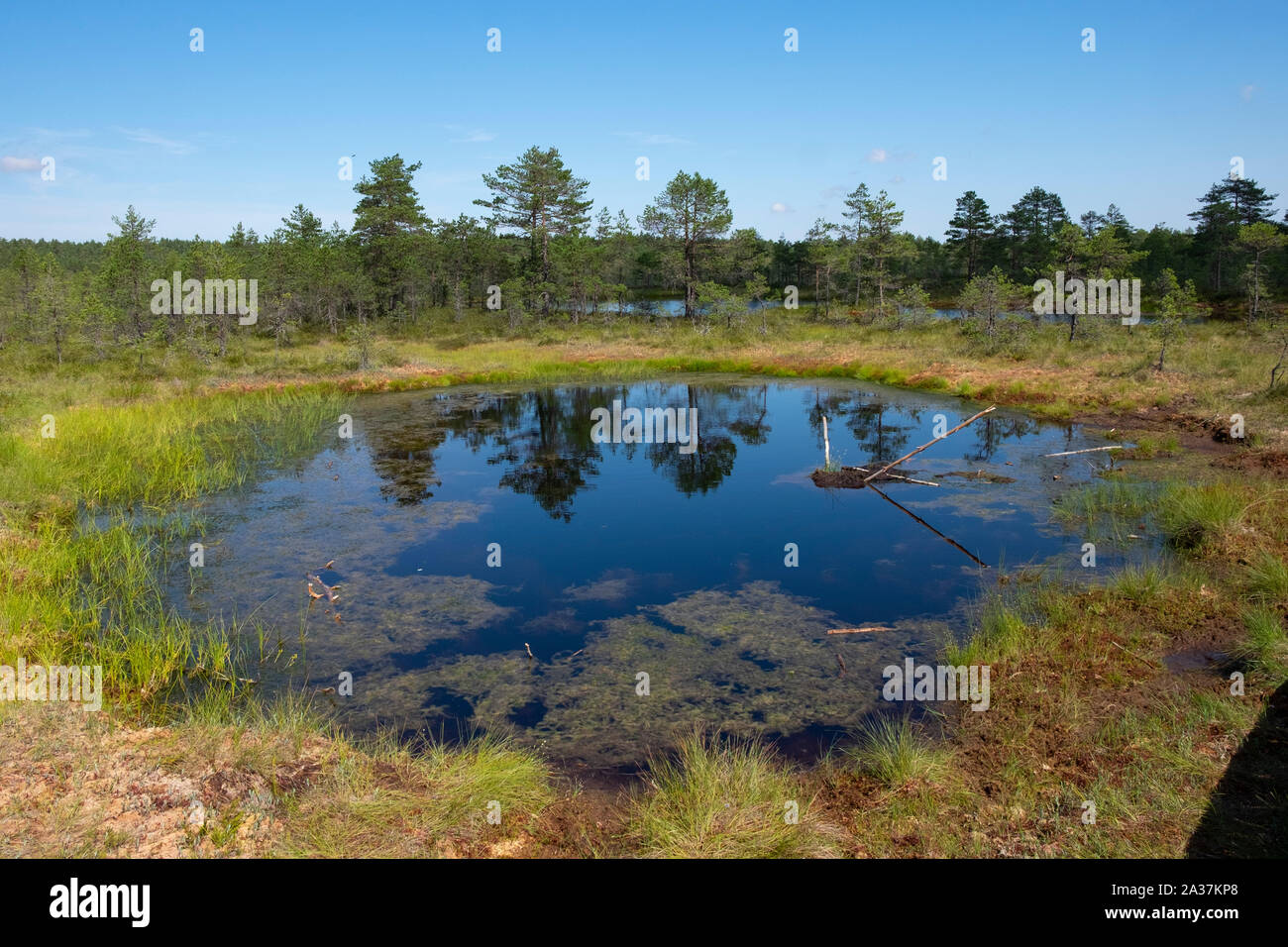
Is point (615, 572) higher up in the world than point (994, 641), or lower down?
higher up

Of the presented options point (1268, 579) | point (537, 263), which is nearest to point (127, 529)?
point (1268, 579)

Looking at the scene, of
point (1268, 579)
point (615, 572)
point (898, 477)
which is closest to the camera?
point (1268, 579)

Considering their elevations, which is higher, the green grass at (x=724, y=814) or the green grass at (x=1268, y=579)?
the green grass at (x=1268, y=579)

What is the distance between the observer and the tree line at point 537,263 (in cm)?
3297

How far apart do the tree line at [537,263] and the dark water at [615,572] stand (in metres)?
14.6

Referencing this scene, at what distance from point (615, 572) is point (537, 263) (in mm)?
41198

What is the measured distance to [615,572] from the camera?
12.0m

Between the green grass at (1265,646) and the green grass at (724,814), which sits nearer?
the green grass at (724,814)

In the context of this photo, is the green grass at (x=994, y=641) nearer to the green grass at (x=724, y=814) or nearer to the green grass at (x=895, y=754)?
the green grass at (x=895, y=754)

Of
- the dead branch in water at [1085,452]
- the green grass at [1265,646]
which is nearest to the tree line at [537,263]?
the dead branch in water at [1085,452]

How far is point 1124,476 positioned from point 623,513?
10.5 metres

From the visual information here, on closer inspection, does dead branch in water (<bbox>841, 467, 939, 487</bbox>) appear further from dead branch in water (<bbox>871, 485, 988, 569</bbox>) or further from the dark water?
dead branch in water (<bbox>871, 485, 988, 569</bbox>)

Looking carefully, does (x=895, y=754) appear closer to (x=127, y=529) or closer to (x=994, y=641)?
(x=994, y=641)

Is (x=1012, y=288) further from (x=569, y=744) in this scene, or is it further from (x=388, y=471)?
(x=569, y=744)
